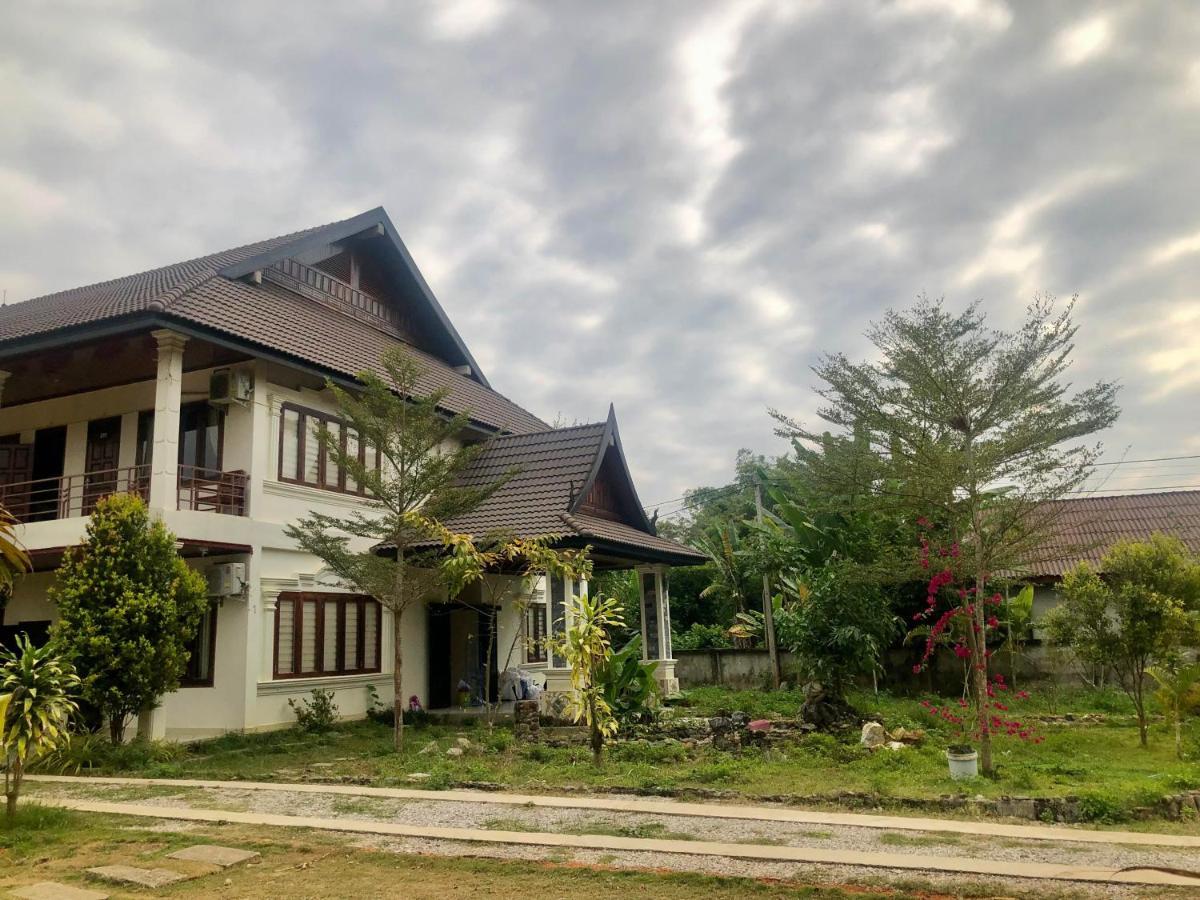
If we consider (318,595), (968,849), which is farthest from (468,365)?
(968,849)

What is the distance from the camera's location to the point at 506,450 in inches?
728

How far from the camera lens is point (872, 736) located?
40.0 ft

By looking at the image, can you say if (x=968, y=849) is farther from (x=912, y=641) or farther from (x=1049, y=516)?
(x=912, y=641)

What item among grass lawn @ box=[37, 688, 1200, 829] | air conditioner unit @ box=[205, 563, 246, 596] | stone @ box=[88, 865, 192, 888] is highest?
air conditioner unit @ box=[205, 563, 246, 596]

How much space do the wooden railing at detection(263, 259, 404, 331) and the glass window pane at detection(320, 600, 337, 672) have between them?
626 cm

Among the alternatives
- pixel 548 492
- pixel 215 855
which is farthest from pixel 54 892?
pixel 548 492

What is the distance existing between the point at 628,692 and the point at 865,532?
6940 millimetres

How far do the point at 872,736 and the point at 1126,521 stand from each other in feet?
52.4

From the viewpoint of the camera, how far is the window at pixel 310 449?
15.4 metres

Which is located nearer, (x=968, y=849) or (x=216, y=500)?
(x=968, y=849)

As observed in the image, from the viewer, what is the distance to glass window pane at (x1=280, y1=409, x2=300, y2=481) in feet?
50.3

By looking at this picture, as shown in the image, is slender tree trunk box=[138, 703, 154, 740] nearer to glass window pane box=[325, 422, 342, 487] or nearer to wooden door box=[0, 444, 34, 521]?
glass window pane box=[325, 422, 342, 487]

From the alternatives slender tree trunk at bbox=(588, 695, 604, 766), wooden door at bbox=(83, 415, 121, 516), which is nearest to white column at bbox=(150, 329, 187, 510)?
wooden door at bbox=(83, 415, 121, 516)

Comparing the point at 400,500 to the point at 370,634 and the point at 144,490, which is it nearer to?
the point at 144,490
